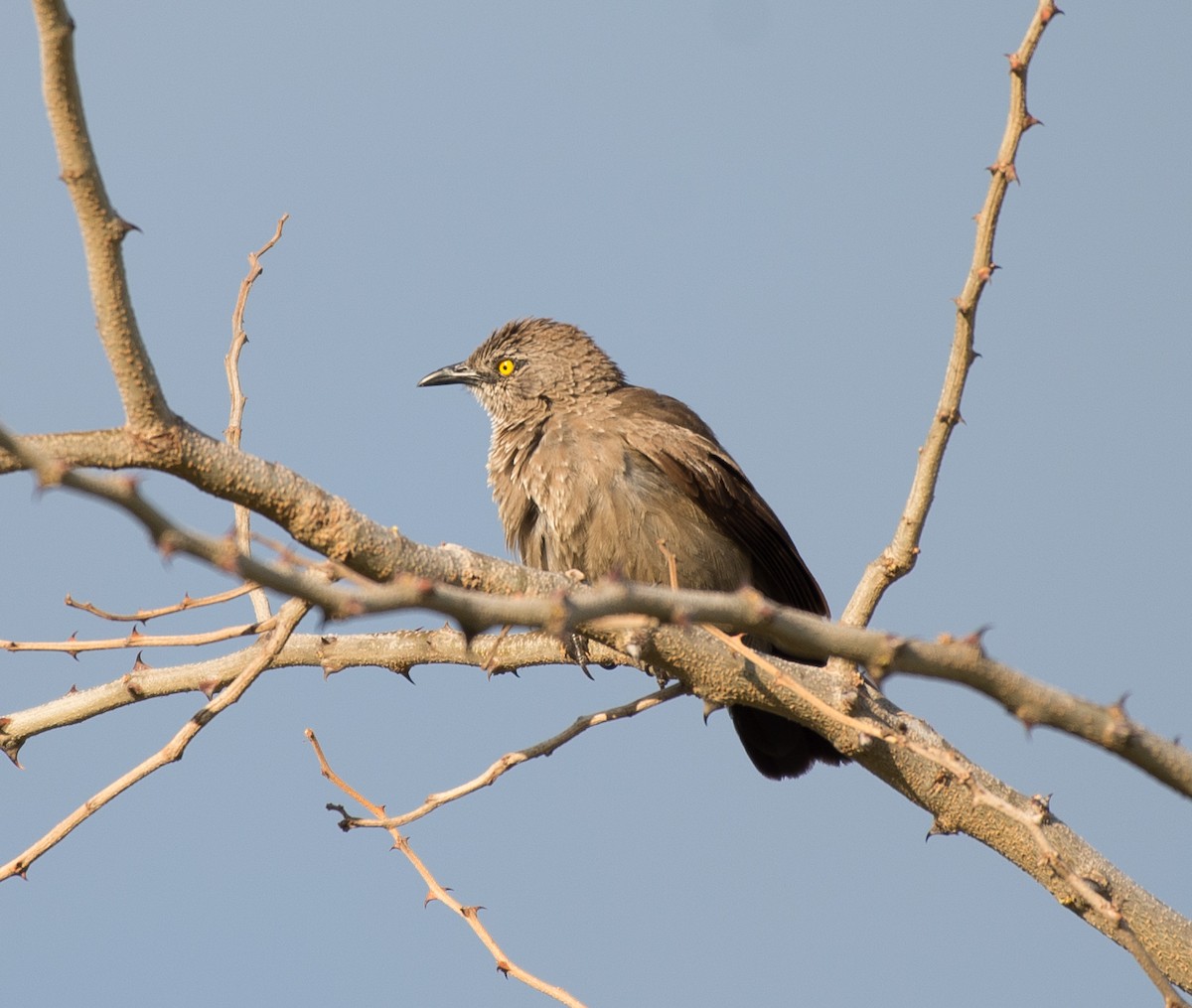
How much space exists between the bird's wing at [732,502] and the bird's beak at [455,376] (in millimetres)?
1615

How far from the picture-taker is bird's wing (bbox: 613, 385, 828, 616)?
20.5 ft

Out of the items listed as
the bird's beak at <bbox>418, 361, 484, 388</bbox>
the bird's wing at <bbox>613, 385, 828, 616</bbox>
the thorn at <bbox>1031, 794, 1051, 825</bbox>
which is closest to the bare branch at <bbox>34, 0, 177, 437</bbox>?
the thorn at <bbox>1031, 794, 1051, 825</bbox>

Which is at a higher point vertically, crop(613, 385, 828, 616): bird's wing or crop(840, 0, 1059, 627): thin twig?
crop(613, 385, 828, 616): bird's wing

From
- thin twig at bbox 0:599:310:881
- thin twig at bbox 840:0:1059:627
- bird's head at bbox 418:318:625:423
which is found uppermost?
bird's head at bbox 418:318:625:423

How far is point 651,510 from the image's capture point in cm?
608

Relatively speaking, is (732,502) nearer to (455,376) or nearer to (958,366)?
(455,376)

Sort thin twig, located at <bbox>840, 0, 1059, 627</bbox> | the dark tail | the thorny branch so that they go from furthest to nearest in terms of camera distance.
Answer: the dark tail < thin twig, located at <bbox>840, 0, 1059, 627</bbox> < the thorny branch

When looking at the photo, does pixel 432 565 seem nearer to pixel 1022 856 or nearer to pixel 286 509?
pixel 286 509

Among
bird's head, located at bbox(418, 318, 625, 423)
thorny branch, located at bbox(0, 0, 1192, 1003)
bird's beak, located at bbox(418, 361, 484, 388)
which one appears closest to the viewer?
thorny branch, located at bbox(0, 0, 1192, 1003)

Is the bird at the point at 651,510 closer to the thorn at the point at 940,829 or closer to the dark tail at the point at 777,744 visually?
the dark tail at the point at 777,744

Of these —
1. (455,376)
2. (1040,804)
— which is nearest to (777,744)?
(1040,804)

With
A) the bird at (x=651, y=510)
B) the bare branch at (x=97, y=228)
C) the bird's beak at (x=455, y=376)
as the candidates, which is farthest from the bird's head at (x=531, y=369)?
the bare branch at (x=97, y=228)

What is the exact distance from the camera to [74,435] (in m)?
3.04

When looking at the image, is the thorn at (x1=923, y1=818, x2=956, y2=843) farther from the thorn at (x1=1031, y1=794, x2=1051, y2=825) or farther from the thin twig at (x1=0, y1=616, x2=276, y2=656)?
the thin twig at (x1=0, y1=616, x2=276, y2=656)
